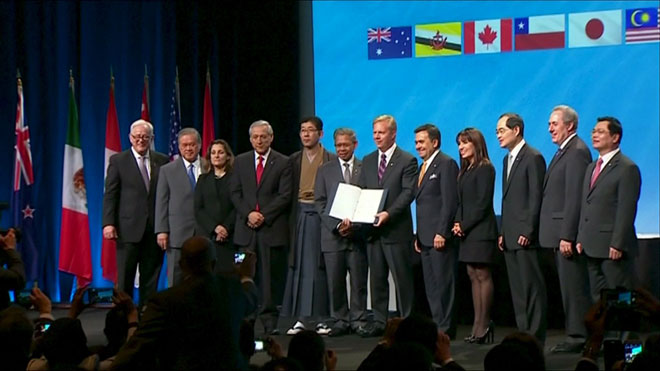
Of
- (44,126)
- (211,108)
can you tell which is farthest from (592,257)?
(44,126)

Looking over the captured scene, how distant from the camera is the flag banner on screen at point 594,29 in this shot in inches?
344

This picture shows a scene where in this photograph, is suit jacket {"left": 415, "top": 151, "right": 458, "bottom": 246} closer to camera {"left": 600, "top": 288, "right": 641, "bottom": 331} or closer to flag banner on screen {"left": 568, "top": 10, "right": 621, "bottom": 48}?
flag banner on screen {"left": 568, "top": 10, "right": 621, "bottom": 48}

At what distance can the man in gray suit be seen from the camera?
25.8ft

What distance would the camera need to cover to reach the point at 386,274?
777cm

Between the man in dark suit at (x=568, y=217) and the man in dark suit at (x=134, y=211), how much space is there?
2.89 m

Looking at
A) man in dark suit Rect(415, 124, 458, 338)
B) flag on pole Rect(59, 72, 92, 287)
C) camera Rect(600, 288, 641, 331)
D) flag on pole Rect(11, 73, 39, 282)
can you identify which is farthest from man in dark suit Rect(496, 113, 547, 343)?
flag on pole Rect(11, 73, 39, 282)

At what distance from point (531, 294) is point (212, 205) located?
2.38 metres

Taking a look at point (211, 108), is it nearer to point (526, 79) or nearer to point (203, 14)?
point (203, 14)

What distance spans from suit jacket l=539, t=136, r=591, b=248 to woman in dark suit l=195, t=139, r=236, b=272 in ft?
7.49

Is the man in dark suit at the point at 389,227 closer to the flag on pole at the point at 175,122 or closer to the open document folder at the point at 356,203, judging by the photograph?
the open document folder at the point at 356,203

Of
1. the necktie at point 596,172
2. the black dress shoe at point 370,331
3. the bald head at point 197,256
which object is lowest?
the black dress shoe at point 370,331

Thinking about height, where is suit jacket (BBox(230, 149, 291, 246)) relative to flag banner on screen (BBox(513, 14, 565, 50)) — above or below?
below

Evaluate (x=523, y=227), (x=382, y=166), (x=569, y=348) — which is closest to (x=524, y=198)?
(x=523, y=227)

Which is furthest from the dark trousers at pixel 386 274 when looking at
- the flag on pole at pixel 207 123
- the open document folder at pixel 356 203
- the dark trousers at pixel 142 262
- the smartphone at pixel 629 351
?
the smartphone at pixel 629 351
